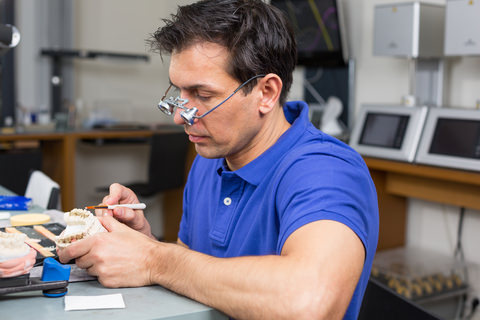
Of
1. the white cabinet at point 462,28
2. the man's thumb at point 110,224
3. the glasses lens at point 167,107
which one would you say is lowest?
the man's thumb at point 110,224

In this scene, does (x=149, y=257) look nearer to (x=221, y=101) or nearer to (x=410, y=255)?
(x=221, y=101)

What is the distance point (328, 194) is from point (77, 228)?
1.62 feet

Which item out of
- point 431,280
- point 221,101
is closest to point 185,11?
point 221,101

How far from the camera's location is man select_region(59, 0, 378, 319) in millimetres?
922

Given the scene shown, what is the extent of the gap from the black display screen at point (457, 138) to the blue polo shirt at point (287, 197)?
132 cm

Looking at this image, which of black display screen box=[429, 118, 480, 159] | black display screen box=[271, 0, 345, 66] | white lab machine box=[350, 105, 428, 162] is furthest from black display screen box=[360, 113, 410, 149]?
black display screen box=[271, 0, 345, 66]

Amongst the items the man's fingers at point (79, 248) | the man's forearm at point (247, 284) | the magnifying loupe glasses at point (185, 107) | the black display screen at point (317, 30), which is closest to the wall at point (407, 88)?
the black display screen at point (317, 30)

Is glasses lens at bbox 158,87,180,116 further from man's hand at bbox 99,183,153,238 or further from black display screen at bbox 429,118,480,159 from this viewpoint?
black display screen at bbox 429,118,480,159

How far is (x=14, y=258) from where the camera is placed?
0.98 m

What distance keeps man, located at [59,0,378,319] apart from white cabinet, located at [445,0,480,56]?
137 centimetres

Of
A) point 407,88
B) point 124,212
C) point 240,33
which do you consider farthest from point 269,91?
point 407,88

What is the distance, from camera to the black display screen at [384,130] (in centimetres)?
270

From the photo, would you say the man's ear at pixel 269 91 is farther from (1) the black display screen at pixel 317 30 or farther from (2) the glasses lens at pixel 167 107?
(1) the black display screen at pixel 317 30

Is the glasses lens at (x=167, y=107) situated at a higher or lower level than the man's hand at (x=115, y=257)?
higher
